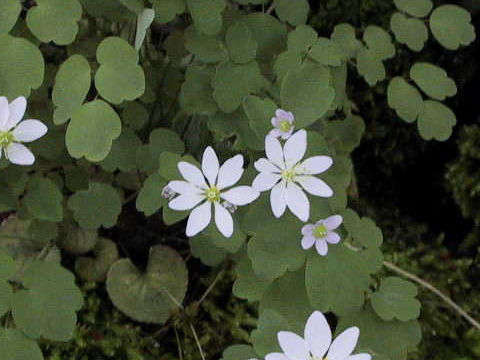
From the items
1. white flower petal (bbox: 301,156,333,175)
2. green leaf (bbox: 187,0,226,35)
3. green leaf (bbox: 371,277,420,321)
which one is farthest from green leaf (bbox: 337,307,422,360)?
green leaf (bbox: 187,0,226,35)

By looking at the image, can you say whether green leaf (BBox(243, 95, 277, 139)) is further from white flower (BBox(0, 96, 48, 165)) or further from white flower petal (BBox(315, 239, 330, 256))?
white flower (BBox(0, 96, 48, 165))

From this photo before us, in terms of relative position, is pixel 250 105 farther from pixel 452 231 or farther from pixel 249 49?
pixel 452 231

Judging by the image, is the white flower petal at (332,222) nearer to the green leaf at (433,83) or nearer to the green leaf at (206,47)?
the green leaf at (206,47)

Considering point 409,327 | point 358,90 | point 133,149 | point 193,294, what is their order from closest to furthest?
point 409,327 → point 133,149 → point 193,294 → point 358,90

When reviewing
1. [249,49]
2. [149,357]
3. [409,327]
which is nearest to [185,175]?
[249,49]

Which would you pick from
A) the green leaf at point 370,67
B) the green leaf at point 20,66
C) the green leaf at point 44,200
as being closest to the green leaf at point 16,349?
the green leaf at point 44,200

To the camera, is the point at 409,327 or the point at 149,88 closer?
the point at 409,327

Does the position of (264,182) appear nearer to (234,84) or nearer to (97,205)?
(234,84)
